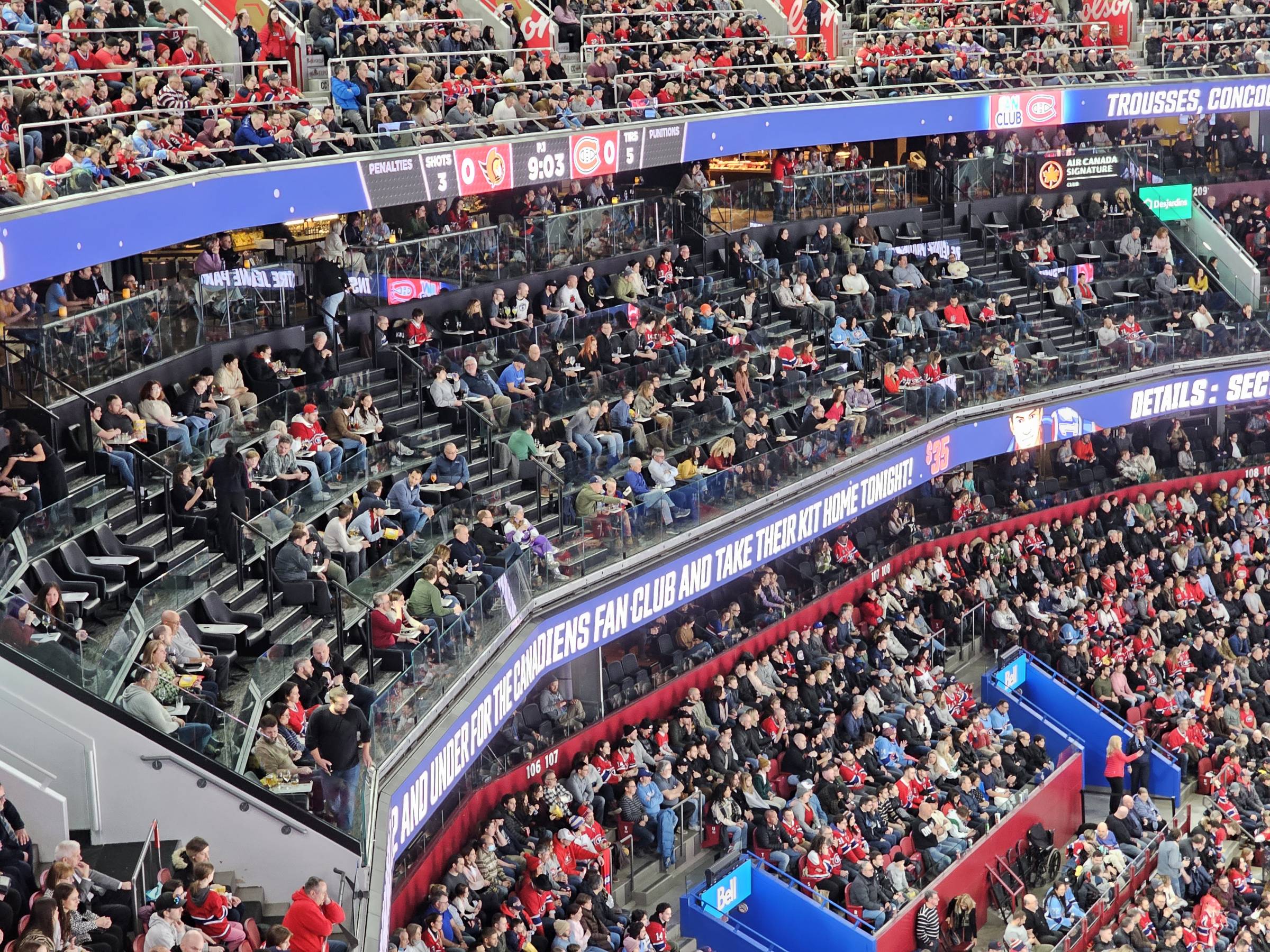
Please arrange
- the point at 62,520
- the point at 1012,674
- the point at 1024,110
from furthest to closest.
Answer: the point at 1024,110, the point at 1012,674, the point at 62,520

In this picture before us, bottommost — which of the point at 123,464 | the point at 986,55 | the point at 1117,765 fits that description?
the point at 1117,765

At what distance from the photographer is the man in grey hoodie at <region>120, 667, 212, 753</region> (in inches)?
439

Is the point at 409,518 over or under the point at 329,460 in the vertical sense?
under

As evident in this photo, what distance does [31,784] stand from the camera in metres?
10.9

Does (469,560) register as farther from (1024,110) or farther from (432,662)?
(1024,110)

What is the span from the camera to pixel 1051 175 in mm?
30391

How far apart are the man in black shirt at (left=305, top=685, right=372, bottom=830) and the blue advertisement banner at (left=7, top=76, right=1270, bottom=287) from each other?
5032mm

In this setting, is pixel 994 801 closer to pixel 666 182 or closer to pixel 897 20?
pixel 666 182

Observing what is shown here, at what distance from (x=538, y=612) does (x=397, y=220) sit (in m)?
7.94

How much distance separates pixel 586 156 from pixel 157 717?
1316 centimetres

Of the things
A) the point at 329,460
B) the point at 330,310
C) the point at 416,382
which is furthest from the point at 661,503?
the point at 330,310

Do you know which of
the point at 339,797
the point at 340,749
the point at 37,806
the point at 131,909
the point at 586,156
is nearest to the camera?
the point at 131,909

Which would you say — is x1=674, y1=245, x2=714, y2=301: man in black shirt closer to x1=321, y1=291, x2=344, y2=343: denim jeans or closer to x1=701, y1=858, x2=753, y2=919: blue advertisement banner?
x1=321, y1=291, x2=344, y2=343: denim jeans

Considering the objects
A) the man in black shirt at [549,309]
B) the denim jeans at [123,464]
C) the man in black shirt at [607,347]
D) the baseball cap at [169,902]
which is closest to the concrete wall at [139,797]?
the baseball cap at [169,902]
